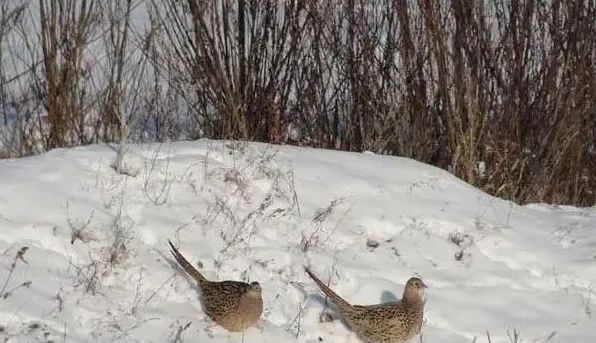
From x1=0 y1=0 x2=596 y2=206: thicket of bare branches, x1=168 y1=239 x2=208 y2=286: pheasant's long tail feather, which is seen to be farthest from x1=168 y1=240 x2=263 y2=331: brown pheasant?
x1=0 y1=0 x2=596 y2=206: thicket of bare branches

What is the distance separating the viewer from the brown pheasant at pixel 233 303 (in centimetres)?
480

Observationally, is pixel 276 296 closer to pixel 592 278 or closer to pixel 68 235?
pixel 68 235

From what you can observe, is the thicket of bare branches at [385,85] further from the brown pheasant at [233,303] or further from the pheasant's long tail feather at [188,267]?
the brown pheasant at [233,303]

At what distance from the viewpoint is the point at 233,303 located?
4.80m

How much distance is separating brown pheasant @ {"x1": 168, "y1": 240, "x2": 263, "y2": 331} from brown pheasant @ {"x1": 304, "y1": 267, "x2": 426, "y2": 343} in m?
0.47

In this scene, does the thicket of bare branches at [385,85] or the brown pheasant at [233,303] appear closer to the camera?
the brown pheasant at [233,303]

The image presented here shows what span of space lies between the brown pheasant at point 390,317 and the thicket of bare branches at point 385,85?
8.36ft

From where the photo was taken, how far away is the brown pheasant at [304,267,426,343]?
5.00 meters

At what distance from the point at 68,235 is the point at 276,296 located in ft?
3.51

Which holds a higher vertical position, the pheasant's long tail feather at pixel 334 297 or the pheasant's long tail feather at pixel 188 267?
the pheasant's long tail feather at pixel 188 267

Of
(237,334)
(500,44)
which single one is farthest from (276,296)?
(500,44)

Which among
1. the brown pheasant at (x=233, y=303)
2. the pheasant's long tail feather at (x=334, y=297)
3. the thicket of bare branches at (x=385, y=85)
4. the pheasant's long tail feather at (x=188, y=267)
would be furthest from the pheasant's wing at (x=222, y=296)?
the thicket of bare branches at (x=385, y=85)

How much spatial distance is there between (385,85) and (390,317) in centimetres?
347

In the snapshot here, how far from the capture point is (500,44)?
25.7 feet
